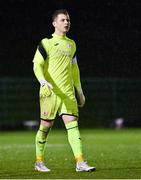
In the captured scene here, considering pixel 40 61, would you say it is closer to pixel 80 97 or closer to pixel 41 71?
pixel 41 71

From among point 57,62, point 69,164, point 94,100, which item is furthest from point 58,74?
point 94,100

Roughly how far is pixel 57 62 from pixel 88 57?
2051 cm

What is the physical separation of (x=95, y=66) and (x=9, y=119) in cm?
558

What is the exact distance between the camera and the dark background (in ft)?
97.6

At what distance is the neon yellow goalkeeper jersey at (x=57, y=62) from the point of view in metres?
9.31

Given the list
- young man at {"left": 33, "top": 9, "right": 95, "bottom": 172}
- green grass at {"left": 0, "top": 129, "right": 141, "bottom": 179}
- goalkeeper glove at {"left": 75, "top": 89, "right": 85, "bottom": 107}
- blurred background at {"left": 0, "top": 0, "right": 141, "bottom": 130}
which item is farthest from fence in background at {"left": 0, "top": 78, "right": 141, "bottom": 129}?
young man at {"left": 33, "top": 9, "right": 95, "bottom": 172}

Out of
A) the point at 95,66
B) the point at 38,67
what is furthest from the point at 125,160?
the point at 95,66

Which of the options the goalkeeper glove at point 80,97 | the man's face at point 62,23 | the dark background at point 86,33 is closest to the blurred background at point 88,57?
the dark background at point 86,33

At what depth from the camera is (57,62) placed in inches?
367

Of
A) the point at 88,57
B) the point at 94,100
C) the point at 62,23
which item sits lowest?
the point at 94,100

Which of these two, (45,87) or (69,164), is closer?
(45,87)

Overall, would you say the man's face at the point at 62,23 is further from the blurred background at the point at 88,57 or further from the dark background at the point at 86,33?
the dark background at the point at 86,33

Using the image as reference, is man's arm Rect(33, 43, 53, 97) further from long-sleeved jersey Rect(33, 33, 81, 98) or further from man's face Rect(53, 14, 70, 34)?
man's face Rect(53, 14, 70, 34)

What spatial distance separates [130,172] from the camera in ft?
29.2
